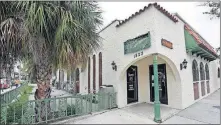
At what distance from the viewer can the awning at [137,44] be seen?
6893mm

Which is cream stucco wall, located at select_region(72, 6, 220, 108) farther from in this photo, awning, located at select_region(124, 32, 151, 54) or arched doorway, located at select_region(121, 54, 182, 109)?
awning, located at select_region(124, 32, 151, 54)

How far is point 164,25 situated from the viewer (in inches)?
286

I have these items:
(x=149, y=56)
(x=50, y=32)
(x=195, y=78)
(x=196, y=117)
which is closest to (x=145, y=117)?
(x=196, y=117)

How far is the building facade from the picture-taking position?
7012mm

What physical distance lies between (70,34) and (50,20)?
0.78 metres

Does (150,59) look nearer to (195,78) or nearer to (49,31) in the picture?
(195,78)

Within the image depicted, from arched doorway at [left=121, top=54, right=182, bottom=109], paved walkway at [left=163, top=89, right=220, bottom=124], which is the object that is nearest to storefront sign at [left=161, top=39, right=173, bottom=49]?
arched doorway at [left=121, top=54, right=182, bottom=109]

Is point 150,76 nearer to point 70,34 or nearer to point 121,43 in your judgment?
point 121,43

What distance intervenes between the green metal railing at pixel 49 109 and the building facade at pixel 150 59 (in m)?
1.28

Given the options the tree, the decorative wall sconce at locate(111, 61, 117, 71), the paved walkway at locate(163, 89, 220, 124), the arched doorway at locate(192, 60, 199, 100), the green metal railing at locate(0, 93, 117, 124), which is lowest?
the paved walkway at locate(163, 89, 220, 124)

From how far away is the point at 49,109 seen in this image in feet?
20.6

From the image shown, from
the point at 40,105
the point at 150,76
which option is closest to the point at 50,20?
the point at 40,105

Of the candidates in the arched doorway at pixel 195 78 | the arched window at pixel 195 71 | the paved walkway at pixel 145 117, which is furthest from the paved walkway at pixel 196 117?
the arched window at pixel 195 71

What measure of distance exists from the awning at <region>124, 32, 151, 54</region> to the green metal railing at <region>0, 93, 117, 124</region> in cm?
244
